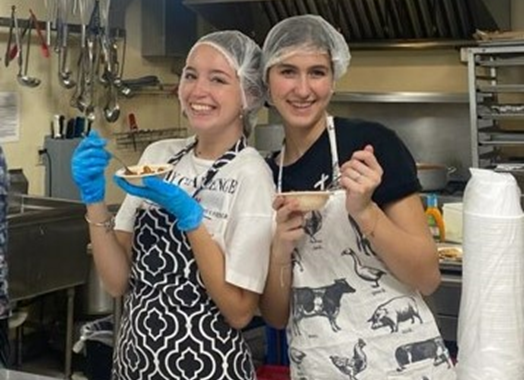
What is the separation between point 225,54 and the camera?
1.32 meters

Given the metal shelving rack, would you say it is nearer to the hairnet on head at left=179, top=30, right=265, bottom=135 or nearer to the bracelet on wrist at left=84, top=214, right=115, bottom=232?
the hairnet on head at left=179, top=30, right=265, bottom=135

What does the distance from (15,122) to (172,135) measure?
122 cm

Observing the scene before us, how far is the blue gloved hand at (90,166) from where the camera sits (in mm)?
1299

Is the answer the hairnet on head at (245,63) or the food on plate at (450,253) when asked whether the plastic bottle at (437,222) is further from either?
the hairnet on head at (245,63)

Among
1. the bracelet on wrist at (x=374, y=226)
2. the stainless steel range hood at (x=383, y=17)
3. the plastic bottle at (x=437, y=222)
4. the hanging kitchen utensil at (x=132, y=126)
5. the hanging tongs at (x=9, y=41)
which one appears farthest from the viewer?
the hanging kitchen utensil at (x=132, y=126)

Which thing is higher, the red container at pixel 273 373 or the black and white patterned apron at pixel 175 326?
the black and white patterned apron at pixel 175 326

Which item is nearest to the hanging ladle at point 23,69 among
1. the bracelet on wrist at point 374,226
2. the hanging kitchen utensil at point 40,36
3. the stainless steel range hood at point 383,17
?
the hanging kitchen utensil at point 40,36

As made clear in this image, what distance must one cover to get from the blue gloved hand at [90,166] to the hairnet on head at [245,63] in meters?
0.28

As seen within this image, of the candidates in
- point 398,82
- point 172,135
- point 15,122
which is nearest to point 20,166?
point 15,122

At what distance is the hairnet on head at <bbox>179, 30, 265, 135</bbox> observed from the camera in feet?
4.34

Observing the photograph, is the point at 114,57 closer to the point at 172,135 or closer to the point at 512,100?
the point at 172,135

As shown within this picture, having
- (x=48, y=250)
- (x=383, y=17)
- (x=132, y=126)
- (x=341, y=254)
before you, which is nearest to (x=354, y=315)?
(x=341, y=254)

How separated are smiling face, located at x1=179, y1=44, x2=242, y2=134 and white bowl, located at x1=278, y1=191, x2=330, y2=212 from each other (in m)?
0.24

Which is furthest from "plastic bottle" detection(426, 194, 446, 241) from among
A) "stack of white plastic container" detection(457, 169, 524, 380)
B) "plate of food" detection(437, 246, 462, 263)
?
"stack of white plastic container" detection(457, 169, 524, 380)
